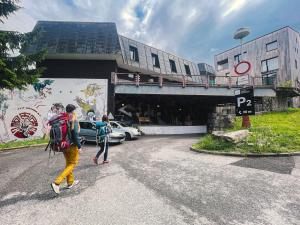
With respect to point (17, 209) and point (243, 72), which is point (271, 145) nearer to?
point (243, 72)

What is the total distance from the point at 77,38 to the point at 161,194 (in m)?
18.4

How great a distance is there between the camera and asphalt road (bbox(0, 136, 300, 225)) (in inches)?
138

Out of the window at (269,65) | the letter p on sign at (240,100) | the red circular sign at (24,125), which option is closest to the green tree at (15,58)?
the red circular sign at (24,125)

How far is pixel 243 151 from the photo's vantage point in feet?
27.5

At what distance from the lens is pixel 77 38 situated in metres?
19.2

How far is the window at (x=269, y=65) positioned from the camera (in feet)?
104

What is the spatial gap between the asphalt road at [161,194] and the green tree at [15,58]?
13.7 ft

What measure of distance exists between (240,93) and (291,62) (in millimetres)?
24981

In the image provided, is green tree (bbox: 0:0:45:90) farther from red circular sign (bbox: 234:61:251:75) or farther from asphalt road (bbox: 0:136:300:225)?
red circular sign (bbox: 234:61:251:75)

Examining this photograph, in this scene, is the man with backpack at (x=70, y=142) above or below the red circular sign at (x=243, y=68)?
below

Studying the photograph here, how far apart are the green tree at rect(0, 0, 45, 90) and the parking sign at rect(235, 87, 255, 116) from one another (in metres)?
10.6

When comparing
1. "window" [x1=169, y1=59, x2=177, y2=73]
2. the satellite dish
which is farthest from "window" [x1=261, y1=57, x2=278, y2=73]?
the satellite dish

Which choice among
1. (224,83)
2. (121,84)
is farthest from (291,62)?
(121,84)

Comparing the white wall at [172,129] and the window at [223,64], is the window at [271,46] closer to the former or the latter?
the window at [223,64]
